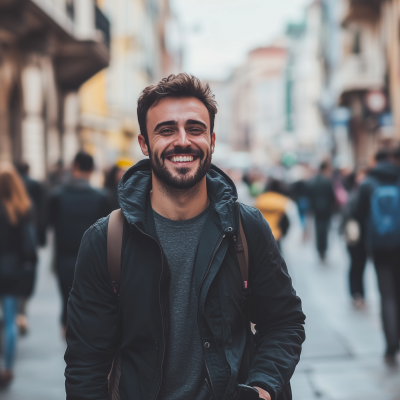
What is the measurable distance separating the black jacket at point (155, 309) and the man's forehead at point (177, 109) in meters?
0.29

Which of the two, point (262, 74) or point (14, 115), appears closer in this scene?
point (14, 115)

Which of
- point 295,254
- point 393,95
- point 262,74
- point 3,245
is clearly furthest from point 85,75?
point 262,74

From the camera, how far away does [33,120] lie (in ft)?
56.1

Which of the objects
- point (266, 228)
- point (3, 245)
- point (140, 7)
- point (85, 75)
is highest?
point (140, 7)

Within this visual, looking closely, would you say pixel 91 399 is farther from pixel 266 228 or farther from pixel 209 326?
pixel 266 228

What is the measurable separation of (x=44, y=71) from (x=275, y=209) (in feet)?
34.2

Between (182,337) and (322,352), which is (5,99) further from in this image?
(182,337)

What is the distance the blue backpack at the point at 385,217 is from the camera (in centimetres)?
664

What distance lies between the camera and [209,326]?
239 centimetres

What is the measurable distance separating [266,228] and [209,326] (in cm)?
42

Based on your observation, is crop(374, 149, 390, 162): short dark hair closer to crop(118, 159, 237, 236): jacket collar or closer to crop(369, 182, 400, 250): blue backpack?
crop(369, 182, 400, 250): blue backpack

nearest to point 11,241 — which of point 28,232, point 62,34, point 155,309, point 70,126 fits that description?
point 28,232

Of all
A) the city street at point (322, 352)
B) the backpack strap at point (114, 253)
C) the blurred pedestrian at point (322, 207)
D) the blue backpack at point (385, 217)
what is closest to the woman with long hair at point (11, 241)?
the city street at point (322, 352)

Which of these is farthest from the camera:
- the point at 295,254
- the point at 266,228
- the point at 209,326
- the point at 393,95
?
the point at 393,95
